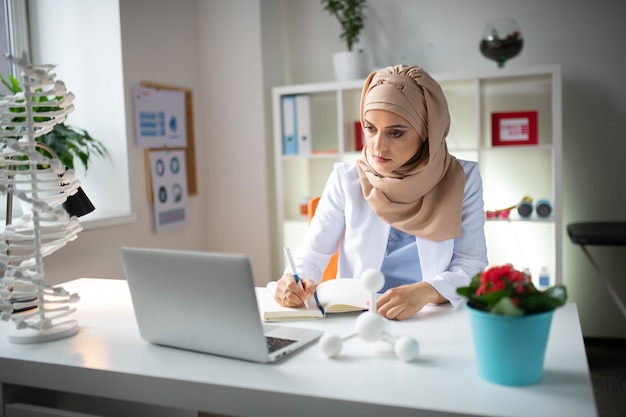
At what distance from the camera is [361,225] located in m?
1.89

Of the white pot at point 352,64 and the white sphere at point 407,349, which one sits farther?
the white pot at point 352,64

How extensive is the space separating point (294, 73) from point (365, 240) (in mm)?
2200

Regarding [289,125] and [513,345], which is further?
[289,125]

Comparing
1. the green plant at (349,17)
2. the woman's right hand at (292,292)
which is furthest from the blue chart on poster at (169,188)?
the woman's right hand at (292,292)

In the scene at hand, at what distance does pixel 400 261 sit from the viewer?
189cm

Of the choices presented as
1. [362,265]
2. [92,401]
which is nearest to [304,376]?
[92,401]

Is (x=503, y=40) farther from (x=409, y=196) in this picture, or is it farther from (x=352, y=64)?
(x=409, y=196)

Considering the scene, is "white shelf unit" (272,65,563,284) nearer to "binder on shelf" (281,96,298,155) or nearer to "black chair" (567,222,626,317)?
"binder on shelf" (281,96,298,155)

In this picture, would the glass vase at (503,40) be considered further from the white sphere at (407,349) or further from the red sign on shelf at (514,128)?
the white sphere at (407,349)

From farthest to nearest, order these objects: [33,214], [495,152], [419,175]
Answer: [495,152]
[419,175]
[33,214]

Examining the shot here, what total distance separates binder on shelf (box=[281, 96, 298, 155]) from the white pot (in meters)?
0.32

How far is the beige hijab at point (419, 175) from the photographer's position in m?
1.72

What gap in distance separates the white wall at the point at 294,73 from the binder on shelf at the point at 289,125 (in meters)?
0.15

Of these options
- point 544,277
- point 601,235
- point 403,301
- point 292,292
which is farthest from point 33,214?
point 544,277
